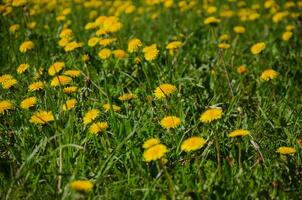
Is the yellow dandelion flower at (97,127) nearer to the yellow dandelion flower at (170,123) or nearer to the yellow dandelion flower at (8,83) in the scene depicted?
the yellow dandelion flower at (170,123)

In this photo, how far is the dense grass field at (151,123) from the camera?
213cm

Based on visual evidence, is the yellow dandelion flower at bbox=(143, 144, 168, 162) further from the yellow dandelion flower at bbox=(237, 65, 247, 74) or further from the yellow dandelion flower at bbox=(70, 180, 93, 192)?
the yellow dandelion flower at bbox=(237, 65, 247, 74)

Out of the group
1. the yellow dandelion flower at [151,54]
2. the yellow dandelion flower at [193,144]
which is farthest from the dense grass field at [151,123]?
the yellow dandelion flower at [151,54]

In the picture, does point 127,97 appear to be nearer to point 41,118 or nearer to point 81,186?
point 41,118

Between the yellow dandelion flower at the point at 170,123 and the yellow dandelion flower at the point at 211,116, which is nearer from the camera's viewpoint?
the yellow dandelion flower at the point at 211,116

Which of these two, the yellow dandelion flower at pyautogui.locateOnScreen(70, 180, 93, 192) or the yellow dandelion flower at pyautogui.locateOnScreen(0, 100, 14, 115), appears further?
the yellow dandelion flower at pyautogui.locateOnScreen(0, 100, 14, 115)

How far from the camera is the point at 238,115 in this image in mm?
2799

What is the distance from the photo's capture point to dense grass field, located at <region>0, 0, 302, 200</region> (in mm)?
2127

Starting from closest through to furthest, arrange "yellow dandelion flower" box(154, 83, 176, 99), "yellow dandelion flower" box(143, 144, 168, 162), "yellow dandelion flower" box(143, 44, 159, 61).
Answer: "yellow dandelion flower" box(143, 144, 168, 162), "yellow dandelion flower" box(154, 83, 176, 99), "yellow dandelion flower" box(143, 44, 159, 61)

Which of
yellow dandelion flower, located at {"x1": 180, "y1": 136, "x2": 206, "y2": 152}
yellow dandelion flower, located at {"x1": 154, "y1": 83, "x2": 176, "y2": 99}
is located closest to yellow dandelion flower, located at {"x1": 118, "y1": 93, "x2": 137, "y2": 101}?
yellow dandelion flower, located at {"x1": 154, "y1": 83, "x2": 176, "y2": 99}

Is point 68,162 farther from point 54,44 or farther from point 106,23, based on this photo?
point 54,44

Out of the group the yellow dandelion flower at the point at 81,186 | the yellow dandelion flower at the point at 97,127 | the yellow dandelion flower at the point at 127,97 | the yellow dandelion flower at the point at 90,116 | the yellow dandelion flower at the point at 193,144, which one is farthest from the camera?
the yellow dandelion flower at the point at 127,97

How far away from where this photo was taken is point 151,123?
2.62m

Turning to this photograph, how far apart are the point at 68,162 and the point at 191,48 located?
2239mm
